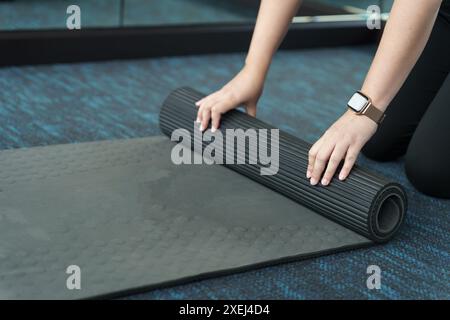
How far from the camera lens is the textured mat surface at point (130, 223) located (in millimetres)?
1130

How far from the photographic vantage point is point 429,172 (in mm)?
1585

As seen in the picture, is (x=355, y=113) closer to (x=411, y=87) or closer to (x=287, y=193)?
(x=287, y=193)

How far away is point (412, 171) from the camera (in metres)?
1.63

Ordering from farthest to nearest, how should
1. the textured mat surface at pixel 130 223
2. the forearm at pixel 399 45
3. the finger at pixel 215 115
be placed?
the finger at pixel 215 115 < the forearm at pixel 399 45 < the textured mat surface at pixel 130 223

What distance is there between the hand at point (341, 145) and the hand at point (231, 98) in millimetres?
268

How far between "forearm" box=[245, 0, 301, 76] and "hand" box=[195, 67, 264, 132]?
23 mm

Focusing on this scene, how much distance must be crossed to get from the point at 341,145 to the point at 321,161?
0.18 ft

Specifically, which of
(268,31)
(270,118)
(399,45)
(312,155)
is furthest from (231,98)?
(270,118)

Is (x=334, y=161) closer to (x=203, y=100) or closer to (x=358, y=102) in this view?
(x=358, y=102)

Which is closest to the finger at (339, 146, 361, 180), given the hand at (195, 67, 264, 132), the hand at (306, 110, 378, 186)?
the hand at (306, 110, 378, 186)

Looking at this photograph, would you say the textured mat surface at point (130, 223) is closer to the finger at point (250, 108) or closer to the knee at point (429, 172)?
the finger at point (250, 108)

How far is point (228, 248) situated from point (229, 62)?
1479 millimetres

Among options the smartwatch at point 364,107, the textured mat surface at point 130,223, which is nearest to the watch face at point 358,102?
the smartwatch at point 364,107
